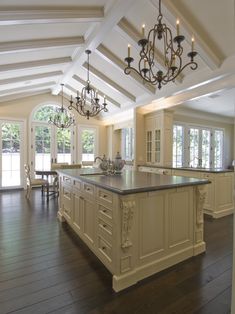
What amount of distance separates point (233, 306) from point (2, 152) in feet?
23.8

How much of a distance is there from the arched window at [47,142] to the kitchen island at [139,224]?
5089mm

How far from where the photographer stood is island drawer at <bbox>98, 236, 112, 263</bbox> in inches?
80.7

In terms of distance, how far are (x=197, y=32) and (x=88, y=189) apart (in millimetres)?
2885

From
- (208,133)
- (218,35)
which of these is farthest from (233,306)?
(208,133)

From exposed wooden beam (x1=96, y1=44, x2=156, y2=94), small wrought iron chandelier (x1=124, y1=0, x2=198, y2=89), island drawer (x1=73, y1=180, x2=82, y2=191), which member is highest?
exposed wooden beam (x1=96, y1=44, x2=156, y2=94)

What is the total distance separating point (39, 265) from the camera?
Answer: 2.29 m

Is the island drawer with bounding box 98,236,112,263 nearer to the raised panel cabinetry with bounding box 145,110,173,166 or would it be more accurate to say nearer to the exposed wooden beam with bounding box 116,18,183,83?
the exposed wooden beam with bounding box 116,18,183,83

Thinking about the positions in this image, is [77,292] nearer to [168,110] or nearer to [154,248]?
[154,248]

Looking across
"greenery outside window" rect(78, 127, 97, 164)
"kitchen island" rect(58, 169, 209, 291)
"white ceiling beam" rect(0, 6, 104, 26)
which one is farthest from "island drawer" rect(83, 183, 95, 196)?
"greenery outside window" rect(78, 127, 97, 164)

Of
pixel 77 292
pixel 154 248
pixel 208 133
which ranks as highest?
pixel 208 133

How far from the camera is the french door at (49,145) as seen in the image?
722cm

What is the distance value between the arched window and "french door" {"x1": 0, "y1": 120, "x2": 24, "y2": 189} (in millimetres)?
422

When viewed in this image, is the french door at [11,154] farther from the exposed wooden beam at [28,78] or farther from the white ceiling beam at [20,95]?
the exposed wooden beam at [28,78]

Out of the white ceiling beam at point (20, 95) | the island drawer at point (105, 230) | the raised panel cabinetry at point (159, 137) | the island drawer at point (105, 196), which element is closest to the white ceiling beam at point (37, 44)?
the raised panel cabinetry at point (159, 137)
